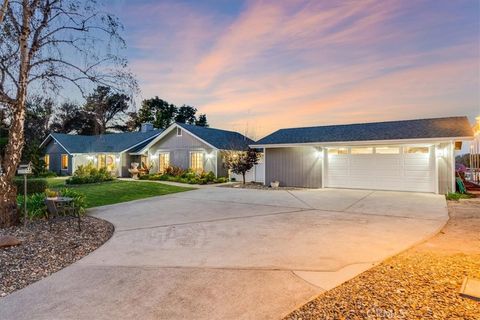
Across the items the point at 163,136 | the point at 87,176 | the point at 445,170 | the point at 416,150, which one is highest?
the point at 163,136

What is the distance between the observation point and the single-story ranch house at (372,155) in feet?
40.7

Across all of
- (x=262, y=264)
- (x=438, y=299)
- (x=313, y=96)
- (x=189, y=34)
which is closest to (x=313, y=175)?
(x=313, y=96)

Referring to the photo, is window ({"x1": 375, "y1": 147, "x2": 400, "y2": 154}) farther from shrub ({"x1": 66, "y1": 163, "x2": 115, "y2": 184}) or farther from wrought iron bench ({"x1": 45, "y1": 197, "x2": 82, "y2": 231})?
shrub ({"x1": 66, "y1": 163, "x2": 115, "y2": 184})

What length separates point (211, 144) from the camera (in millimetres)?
20062

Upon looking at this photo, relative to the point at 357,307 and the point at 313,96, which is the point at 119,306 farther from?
the point at 313,96

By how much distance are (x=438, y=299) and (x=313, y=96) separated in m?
15.6

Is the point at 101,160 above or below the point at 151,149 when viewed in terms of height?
below

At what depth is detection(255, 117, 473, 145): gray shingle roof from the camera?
12.5 meters

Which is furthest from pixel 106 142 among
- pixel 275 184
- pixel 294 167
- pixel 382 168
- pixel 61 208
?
pixel 382 168

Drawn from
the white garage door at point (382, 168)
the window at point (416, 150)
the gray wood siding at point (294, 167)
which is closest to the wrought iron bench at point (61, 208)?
the gray wood siding at point (294, 167)

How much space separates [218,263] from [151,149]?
2089cm

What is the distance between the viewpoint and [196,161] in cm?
2120

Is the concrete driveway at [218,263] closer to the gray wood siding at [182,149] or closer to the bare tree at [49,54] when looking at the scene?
the bare tree at [49,54]

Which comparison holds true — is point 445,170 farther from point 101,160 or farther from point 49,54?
point 101,160
